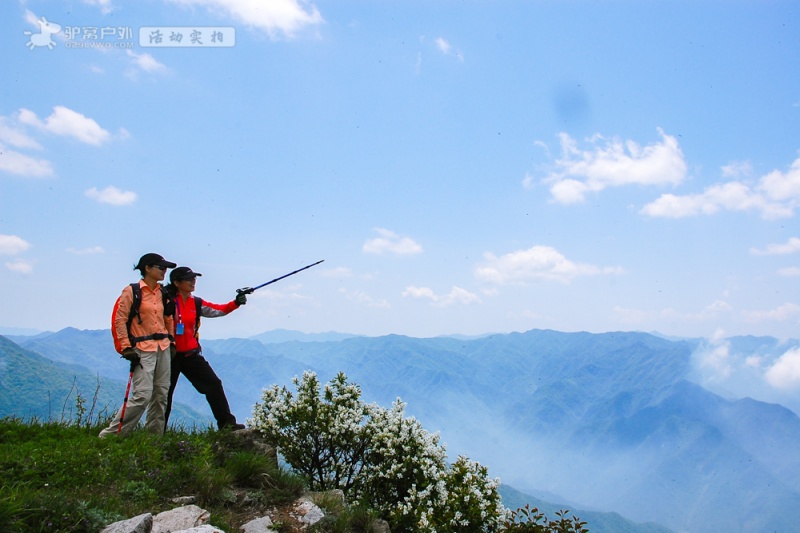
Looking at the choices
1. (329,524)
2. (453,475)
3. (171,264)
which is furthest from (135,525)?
(453,475)

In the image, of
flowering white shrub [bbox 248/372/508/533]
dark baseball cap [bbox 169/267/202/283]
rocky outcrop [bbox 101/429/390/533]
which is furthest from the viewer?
dark baseball cap [bbox 169/267/202/283]

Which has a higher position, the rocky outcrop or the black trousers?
the black trousers

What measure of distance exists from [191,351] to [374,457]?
142 inches

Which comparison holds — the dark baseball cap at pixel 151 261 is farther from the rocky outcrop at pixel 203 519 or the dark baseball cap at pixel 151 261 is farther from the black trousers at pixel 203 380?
the rocky outcrop at pixel 203 519

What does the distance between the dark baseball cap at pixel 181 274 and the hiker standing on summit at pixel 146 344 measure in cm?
29

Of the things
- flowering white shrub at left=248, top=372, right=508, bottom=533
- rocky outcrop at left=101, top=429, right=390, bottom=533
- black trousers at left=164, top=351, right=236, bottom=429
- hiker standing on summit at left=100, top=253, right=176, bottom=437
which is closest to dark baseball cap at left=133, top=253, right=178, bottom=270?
hiker standing on summit at left=100, top=253, right=176, bottom=437

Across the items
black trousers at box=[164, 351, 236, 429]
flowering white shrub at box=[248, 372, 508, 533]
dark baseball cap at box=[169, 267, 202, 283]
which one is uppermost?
dark baseball cap at box=[169, 267, 202, 283]

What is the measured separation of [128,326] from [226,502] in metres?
3.26

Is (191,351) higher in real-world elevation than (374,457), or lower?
higher

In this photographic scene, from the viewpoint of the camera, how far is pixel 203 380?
29.8ft

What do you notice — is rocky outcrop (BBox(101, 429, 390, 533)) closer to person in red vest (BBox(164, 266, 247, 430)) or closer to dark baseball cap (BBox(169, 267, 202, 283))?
person in red vest (BBox(164, 266, 247, 430))

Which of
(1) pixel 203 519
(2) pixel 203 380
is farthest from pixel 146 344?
(1) pixel 203 519

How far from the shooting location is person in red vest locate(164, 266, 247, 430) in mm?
8891

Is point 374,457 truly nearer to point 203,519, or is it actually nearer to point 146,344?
point 203,519
